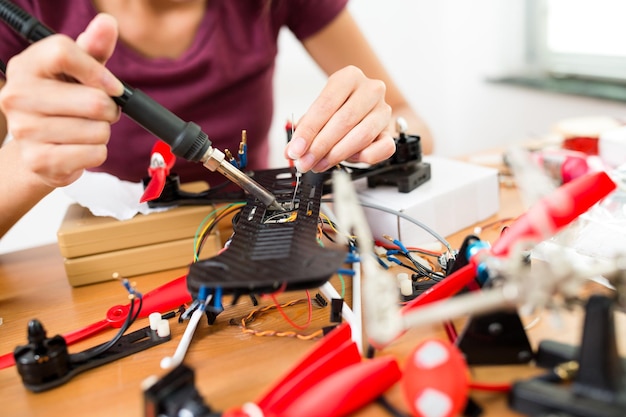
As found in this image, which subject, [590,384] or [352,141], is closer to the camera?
[590,384]

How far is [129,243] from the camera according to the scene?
0.69 metres

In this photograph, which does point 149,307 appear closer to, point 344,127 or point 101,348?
point 101,348

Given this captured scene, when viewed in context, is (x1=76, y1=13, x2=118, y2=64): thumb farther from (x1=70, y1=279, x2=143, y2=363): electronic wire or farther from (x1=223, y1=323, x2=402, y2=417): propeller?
(x1=223, y1=323, x2=402, y2=417): propeller

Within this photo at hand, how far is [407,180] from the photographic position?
→ 0.72 meters

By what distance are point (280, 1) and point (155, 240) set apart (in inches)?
22.3

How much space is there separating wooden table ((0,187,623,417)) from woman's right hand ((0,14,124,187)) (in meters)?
0.18

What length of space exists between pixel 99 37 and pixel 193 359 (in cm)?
30

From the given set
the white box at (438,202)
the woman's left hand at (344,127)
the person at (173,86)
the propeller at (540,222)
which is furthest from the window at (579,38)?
the propeller at (540,222)

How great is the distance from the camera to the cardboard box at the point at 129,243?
674 millimetres

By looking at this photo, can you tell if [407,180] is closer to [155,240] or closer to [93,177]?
[155,240]

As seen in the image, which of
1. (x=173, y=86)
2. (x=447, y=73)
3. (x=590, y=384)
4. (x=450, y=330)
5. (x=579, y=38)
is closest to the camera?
(x=590, y=384)

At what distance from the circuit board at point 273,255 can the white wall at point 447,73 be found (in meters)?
0.94

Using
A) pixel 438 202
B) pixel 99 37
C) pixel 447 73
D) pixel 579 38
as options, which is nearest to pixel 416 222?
pixel 438 202

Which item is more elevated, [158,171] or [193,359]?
[158,171]
